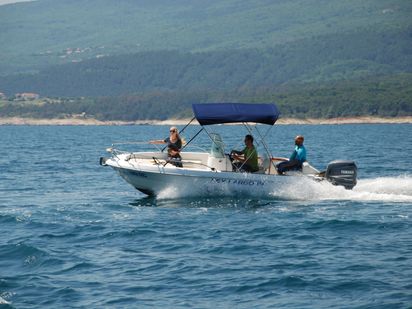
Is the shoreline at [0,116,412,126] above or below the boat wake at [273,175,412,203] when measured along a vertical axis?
below

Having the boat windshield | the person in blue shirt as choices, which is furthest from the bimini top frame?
the person in blue shirt

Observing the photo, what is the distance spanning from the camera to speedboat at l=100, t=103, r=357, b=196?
22578 mm

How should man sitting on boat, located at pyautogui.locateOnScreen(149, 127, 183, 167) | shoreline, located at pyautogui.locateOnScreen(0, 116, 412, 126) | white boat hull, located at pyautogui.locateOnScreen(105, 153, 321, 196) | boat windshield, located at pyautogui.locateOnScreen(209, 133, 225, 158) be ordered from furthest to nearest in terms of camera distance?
shoreline, located at pyautogui.locateOnScreen(0, 116, 412, 126), man sitting on boat, located at pyautogui.locateOnScreen(149, 127, 183, 167), boat windshield, located at pyautogui.locateOnScreen(209, 133, 225, 158), white boat hull, located at pyautogui.locateOnScreen(105, 153, 321, 196)

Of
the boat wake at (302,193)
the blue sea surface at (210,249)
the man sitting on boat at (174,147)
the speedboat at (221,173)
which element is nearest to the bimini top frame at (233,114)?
the speedboat at (221,173)

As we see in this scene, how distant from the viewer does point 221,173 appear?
74.0 feet

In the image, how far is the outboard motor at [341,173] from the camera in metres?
22.9

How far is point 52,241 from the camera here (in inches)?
696

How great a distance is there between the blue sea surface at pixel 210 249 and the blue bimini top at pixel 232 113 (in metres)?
1.94

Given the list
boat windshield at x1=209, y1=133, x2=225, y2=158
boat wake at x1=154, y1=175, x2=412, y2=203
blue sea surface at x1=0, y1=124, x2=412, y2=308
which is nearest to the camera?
blue sea surface at x1=0, y1=124, x2=412, y2=308

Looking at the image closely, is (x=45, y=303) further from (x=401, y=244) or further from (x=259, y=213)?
(x=259, y=213)

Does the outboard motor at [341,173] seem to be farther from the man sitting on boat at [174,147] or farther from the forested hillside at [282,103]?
the forested hillside at [282,103]

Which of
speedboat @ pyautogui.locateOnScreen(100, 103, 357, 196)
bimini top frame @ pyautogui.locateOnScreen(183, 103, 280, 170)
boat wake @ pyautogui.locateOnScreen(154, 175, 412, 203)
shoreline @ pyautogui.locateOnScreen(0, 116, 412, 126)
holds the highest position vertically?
bimini top frame @ pyautogui.locateOnScreen(183, 103, 280, 170)

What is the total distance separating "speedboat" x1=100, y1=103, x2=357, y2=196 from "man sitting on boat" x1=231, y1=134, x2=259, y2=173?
4.3 inches

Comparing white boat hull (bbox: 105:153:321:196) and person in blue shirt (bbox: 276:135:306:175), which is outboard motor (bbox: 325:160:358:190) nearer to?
white boat hull (bbox: 105:153:321:196)
